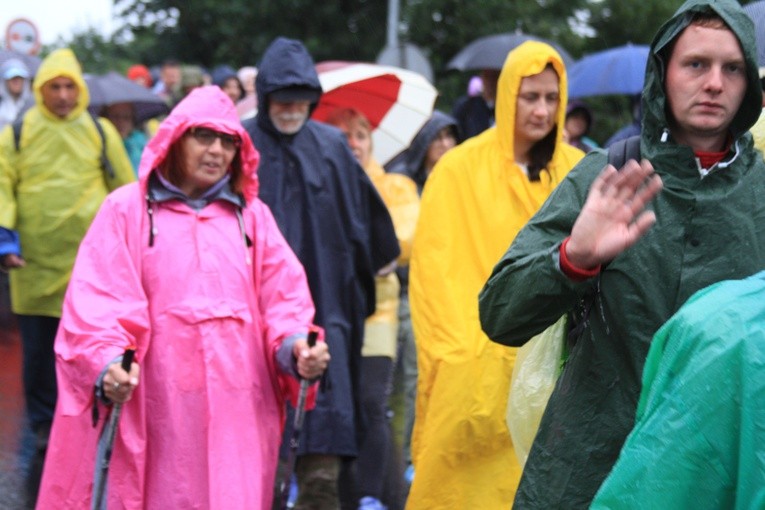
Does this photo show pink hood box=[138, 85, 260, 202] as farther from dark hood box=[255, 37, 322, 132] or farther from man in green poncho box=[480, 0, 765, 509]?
man in green poncho box=[480, 0, 765, 509]

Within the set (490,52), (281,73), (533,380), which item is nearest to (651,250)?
(533,380)

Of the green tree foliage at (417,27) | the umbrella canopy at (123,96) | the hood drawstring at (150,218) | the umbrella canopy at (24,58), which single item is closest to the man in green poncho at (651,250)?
the hood drawstring at (150,218)

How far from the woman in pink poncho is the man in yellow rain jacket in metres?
3.82

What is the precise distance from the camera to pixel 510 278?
144 inches

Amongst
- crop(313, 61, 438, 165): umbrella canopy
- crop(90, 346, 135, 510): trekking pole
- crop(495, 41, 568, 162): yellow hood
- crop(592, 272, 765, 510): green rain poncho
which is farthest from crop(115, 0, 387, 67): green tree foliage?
crop(592, 272, 765, 510): green rain poncho

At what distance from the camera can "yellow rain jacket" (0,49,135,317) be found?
9414 mm

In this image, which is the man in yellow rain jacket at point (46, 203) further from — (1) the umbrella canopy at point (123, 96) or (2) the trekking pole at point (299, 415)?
(1) the umbrella canopy at point (123, 96)

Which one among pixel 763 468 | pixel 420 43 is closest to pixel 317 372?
pixel 763 468

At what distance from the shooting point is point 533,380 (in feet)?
14.1

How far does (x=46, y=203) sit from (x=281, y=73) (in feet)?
8.33

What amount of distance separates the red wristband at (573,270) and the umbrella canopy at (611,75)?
1132cm

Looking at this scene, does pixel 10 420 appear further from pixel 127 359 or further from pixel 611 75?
pixel 611 75

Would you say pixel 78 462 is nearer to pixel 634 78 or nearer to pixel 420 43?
pixel 634 78

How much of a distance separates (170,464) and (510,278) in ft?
6.73
